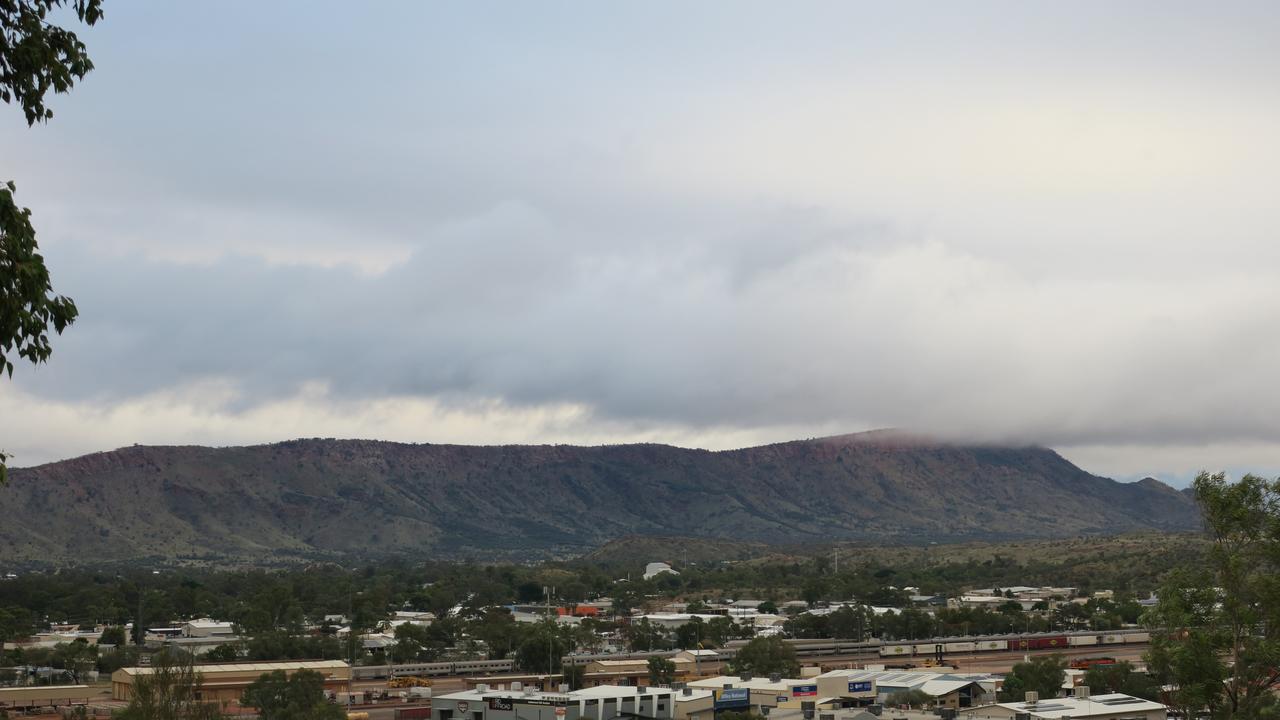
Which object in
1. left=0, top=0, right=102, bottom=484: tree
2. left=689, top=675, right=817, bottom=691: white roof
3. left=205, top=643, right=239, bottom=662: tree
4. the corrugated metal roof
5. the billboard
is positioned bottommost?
the billboard

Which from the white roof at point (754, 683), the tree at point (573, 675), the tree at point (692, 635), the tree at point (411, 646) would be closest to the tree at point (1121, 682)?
the white roof at point (754, 683)

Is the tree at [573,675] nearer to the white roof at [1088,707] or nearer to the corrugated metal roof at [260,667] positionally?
the corrugated metal roof at [260,667]

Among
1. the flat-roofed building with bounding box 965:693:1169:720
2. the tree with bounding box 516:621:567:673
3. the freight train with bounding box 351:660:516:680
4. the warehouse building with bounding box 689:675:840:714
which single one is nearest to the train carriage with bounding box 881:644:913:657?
the tree with bounding box 516:621:567:673

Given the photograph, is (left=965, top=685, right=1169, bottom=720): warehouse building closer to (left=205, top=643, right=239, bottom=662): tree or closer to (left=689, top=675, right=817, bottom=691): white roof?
→ (left=689, top=675, right=817, bottom=691): white roof

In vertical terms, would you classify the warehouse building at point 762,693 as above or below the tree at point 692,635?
below

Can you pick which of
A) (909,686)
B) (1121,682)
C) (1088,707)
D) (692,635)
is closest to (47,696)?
(909,686)

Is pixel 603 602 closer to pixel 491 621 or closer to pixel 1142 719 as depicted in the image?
pixel 491 621
